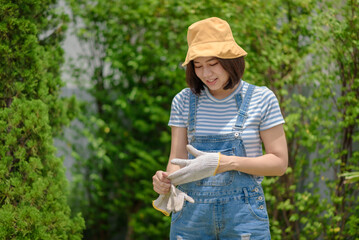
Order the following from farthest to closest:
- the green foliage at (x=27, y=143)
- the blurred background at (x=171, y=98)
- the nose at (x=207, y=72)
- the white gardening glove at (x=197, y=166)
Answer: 1. the blurred background at (x=171, y=98)
2. the green foliage at (x=27, y=143)
3. the nose at (x=207, y=72)
4. the white gardening glove at (x=197, y=166)

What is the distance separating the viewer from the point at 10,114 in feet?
9.26

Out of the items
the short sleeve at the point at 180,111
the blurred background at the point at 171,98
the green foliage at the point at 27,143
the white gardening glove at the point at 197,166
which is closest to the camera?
the white gardening glove at the point at 197,166

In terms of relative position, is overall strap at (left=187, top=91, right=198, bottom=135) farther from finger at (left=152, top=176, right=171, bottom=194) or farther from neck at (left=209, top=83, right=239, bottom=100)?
finger at (left=152, top=176, right=171, bottom=194)

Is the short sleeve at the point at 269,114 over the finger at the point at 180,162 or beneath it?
over

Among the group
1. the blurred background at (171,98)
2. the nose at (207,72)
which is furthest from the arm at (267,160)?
the blurred background at (171,98)

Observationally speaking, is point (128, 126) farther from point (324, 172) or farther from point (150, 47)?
point (324, 172)

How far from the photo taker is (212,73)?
2090 millimetres

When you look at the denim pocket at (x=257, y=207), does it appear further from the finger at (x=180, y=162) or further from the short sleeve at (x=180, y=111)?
the short sleeve at (x=180, y=111)

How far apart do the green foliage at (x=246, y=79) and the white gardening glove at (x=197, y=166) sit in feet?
5.91

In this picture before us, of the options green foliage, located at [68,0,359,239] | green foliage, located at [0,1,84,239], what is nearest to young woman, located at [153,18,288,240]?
green foliage, located at [0,1,84,239]

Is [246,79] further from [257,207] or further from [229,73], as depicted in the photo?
[257,207]

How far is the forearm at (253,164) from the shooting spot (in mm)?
1999

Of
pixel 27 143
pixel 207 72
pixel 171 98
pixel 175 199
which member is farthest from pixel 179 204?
pixel 171 98

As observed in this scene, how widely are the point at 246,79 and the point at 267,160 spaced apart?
1.89m
